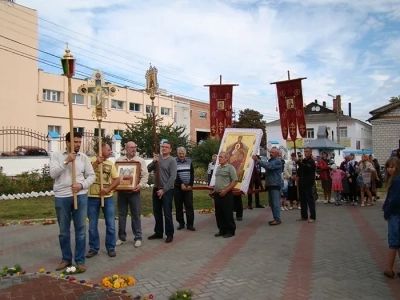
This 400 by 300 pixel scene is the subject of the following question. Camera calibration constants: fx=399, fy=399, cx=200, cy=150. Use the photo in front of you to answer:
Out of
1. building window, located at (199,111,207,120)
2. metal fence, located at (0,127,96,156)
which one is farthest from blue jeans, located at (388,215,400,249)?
building window, located at (199,111,207,120)

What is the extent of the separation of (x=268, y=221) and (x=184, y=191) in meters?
2.59

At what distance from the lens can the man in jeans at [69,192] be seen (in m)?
5.77

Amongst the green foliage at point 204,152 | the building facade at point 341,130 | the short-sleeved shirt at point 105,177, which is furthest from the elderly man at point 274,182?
the building facade at point 341,130

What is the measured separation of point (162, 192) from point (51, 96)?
108 ft

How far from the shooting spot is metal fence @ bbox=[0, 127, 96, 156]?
19875 millimetres

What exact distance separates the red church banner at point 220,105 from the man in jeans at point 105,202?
7353mm

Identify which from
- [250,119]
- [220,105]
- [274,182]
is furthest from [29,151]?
[250,119]

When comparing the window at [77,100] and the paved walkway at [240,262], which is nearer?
the paved walkway at [240,262]

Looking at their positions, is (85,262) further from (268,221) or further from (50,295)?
(268,221)

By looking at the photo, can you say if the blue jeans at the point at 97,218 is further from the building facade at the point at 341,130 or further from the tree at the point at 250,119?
the tree at the point at 250,119

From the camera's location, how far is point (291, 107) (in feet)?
39.7

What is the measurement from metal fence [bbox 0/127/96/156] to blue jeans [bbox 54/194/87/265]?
13.1 m

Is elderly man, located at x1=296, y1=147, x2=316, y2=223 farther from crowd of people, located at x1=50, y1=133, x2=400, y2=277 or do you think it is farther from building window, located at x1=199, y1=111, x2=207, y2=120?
building window, located at x1=199, y1=111, x2=207, y2=120

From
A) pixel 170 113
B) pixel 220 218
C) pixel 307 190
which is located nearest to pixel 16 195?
pixel 220 218
